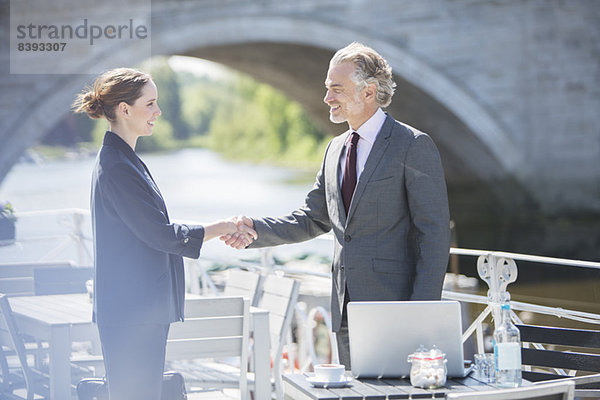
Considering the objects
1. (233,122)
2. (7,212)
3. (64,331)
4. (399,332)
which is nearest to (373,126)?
(399,332)

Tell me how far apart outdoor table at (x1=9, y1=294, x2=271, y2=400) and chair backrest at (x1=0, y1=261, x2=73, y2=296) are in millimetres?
88

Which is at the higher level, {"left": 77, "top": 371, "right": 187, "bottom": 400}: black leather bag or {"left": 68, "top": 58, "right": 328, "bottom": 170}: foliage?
{"left": 68, "top": 58, "right": 328, "bottom": 170}: foliage

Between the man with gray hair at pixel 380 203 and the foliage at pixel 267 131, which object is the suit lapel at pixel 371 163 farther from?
the foliage at pixel 267 131

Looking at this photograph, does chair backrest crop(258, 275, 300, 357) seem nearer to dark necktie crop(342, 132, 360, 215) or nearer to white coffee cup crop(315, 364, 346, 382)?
dark necktie crop(342, 132, 360, 215)

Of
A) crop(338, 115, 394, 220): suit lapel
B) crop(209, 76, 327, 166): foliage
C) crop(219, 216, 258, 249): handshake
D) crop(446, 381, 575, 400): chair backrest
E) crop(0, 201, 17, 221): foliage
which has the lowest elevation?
crop(446, 381, 575, 400): chair backrest

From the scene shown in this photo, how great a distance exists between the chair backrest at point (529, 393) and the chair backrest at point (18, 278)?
7.07ft

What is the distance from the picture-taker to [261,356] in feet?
10.4

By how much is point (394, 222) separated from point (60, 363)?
1230 millimetres

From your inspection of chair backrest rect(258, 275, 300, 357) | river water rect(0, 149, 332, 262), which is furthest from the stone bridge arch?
chair backrest rect(258, 275, 300, 357)

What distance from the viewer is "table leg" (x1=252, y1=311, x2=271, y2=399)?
3141 millimetres

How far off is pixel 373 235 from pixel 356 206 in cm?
10

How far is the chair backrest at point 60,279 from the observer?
12.0 ft

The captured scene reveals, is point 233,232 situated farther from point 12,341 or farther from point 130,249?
point 12,341

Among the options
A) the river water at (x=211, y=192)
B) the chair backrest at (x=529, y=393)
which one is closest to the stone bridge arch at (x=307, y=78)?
the river water at (x=211, y=192)
